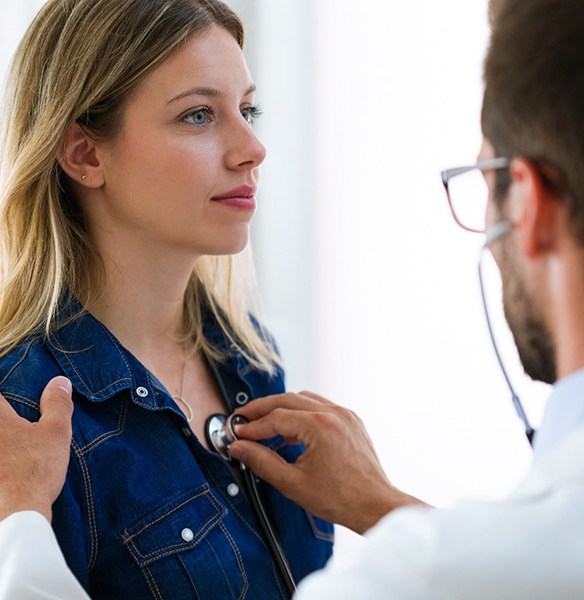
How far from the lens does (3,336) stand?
4.94ft

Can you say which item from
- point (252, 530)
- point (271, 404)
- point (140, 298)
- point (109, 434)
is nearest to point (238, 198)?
point (140, 298)

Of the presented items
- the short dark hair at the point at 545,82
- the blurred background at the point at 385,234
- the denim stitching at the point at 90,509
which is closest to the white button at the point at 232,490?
the denim stitching at the point at 90,509

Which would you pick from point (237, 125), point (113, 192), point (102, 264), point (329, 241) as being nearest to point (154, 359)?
point (102, 264)

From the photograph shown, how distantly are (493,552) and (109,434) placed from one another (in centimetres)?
75

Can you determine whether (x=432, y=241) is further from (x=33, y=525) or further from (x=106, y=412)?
(x=33, y=525)

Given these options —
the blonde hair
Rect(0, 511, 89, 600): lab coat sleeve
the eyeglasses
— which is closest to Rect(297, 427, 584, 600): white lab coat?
Rect(0, 511, 89, 600): lab coat sleeve

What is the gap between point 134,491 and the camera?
4.69ft

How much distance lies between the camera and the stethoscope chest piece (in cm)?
162

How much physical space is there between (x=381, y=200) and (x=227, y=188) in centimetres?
130

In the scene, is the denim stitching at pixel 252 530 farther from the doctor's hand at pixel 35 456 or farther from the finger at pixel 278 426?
the doctor's hand at pixel 35 456

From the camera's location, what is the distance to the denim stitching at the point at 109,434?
141 cm

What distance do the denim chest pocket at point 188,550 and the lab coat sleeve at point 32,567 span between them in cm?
22

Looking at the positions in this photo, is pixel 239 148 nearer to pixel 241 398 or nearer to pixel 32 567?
pixel 241 398

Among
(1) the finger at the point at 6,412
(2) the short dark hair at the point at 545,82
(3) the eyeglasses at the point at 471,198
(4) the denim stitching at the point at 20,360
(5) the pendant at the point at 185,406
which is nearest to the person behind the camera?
(2) the short dark hair at the point at 545,82
